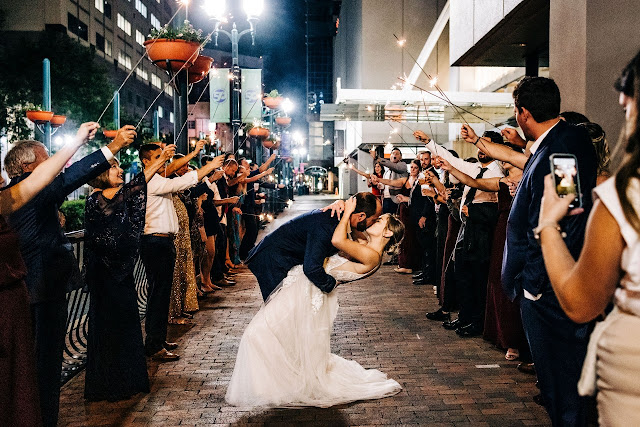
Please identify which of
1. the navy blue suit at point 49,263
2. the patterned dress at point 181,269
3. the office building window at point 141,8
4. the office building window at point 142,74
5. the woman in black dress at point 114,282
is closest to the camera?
the navy blue suit at point 49,263

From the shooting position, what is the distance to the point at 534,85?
3.46 metres

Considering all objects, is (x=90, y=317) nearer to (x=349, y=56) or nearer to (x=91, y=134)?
(x=91, y=134)

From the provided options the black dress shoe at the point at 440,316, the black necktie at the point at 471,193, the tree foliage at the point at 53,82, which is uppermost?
the tree foliage at the point at 53,82

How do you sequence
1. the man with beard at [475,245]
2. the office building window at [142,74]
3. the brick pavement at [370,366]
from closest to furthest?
the brick pavement at [370,366], the man with beard at [475,245], the office building window at [142,74]

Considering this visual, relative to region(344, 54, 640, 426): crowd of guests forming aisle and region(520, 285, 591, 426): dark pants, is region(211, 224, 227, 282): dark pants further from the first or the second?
region(520, 285, 591, 426): dark pants

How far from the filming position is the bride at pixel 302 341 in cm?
448

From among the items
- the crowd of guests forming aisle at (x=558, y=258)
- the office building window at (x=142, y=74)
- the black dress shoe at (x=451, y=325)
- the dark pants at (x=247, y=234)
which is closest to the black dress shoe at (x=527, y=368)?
the crowd of guests forming aisle at (x=558, y=258)

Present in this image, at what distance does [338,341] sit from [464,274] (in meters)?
1.66

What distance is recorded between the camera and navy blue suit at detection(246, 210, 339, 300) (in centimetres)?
452

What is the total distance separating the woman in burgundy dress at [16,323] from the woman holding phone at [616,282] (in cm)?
266

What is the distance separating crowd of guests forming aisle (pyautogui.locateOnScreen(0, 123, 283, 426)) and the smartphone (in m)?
2.54

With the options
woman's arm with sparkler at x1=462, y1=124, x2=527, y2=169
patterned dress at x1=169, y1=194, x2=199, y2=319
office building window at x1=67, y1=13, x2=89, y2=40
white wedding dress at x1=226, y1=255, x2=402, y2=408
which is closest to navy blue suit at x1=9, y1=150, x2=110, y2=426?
white wedding dress at x1=226, y1=255, x2=402, y2=408

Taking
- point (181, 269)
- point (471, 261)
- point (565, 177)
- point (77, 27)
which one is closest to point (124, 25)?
point (77, 27)

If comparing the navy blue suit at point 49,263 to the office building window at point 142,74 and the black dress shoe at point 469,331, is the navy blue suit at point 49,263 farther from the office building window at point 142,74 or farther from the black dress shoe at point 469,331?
the office building window at point 142,74
